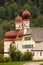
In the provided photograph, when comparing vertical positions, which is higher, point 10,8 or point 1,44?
point 10,8

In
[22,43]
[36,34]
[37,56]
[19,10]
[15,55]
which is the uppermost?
[19,10]

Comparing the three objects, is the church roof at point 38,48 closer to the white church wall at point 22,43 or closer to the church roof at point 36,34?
the church roof at point 36,34

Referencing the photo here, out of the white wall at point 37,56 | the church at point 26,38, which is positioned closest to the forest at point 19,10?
the church at point 26,38

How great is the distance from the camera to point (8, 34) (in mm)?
80750

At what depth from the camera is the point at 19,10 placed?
154125mm

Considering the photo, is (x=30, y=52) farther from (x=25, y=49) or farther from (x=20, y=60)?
(x=25, y=49)

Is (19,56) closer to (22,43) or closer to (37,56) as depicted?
(37,56)

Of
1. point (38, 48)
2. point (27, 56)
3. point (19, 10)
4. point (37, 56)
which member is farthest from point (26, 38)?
point (19, 10)

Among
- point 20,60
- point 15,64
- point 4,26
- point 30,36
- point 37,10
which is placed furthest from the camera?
point 37,10

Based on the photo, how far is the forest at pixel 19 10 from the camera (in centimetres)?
13675

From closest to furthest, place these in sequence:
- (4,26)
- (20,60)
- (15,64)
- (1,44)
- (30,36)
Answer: (15,64) < (20,60) < (30,36) < (1,44) < (4,26)

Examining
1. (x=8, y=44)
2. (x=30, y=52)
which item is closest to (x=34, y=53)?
(x=30, y=52)

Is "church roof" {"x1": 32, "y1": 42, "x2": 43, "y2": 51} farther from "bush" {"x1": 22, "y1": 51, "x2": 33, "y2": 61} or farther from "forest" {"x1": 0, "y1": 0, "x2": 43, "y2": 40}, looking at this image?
"forest" {"x1": 0, "y1": 0, "x2": 43, "y2": 40}

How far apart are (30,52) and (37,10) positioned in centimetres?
8187
